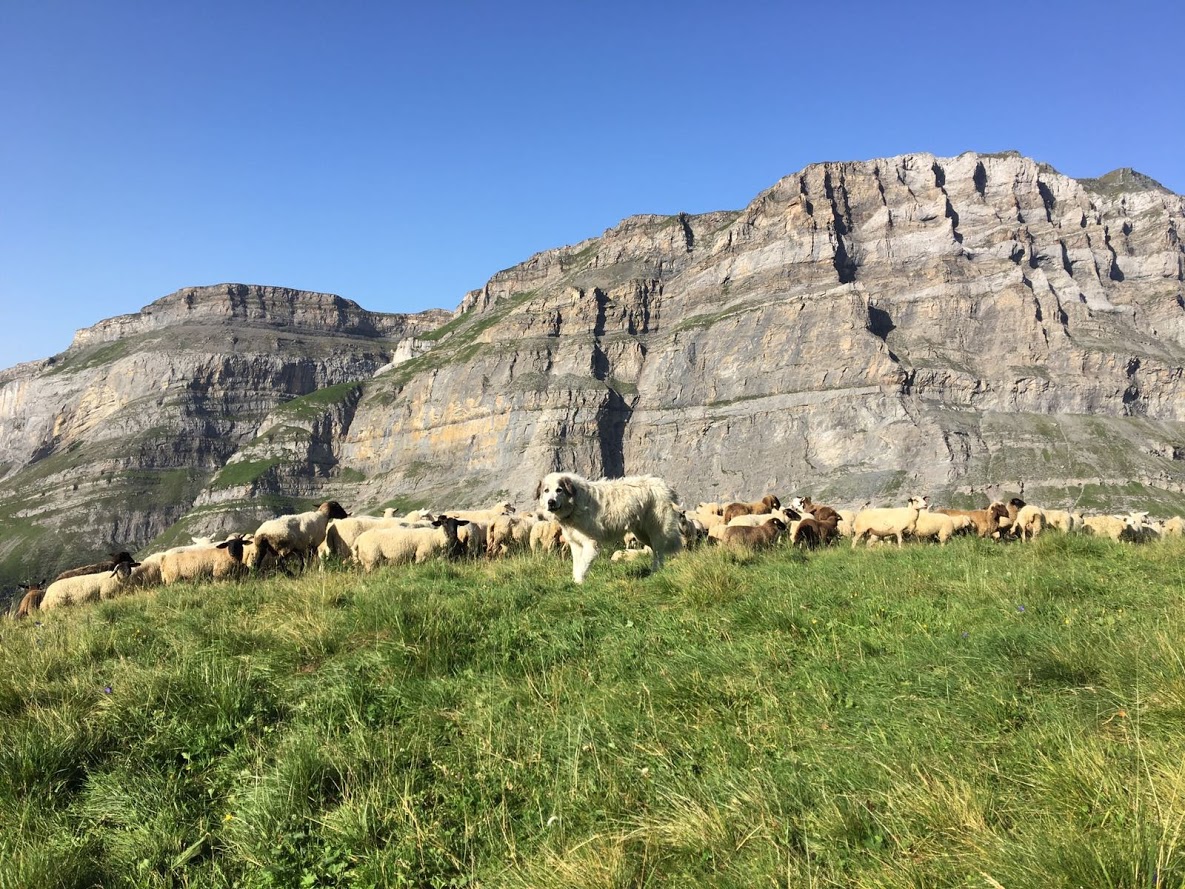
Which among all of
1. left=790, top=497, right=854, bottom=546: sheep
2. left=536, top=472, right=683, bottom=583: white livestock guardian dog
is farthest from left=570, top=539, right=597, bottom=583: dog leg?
left=790, top=497, right=854, bottom=546: sheep

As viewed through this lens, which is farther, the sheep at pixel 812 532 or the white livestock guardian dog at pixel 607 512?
the sheep at pixel 812 532

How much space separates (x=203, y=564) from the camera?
15.0 m

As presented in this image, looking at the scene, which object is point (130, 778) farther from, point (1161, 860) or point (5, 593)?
point (5, 593)

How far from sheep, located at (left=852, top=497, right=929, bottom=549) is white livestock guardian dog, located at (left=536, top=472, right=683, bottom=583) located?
1162cm

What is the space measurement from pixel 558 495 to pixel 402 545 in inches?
252

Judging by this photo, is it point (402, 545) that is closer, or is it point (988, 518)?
point (402, 545)

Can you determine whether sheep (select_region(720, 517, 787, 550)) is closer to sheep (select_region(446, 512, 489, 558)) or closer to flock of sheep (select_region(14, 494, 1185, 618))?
flock of sheep (select_region(14, 494, 1185, 618))

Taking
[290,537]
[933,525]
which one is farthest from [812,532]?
[290,537]

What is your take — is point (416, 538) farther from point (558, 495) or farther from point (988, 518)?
point (988, 518)

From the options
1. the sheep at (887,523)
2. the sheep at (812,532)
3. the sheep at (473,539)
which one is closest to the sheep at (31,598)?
the sheep at (473,539)

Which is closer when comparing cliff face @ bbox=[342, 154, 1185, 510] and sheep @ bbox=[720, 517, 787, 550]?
sheep @ bbox=[720, 517, 787, 550]

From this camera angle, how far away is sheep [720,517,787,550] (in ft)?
53.5

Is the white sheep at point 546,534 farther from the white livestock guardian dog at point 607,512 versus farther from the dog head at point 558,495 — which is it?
the dog head at point 558,495

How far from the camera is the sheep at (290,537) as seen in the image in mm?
15606
